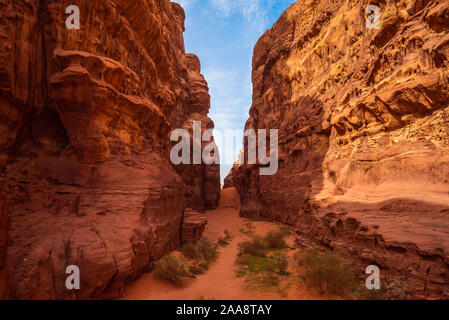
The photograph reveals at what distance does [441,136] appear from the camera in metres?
6.35

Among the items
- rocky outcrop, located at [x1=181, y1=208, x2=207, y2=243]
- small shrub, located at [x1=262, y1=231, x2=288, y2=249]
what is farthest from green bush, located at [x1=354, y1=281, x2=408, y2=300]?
rocky outcrop, located at [x1=181, y1=208, x2=207, y2=243]

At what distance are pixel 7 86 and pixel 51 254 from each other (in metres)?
4.57

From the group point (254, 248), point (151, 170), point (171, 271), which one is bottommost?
point (254, 248)

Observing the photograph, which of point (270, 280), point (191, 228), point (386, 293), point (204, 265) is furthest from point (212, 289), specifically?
point (191, 228)

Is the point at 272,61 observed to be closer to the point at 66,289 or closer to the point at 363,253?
the point at 363,253

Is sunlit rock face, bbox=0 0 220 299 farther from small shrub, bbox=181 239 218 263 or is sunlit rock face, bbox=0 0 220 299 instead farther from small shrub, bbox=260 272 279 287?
small shrub, bbox=260 272 279 287

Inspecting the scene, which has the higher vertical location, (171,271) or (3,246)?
(3,246)

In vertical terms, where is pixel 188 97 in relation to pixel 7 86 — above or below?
above

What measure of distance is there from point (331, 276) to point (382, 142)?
579 cm

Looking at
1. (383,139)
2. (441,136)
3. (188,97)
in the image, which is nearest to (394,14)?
(383,139)

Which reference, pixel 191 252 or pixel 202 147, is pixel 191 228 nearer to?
pixel 191 252

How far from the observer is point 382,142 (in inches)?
328

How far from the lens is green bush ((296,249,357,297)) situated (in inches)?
218

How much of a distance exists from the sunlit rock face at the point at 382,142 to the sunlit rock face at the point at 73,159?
23.1 ft
